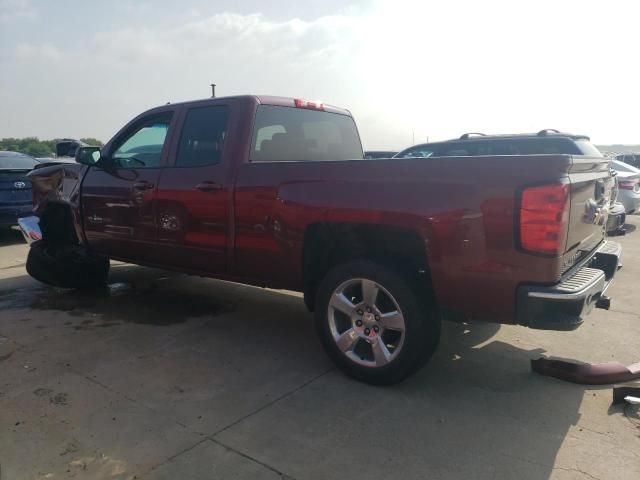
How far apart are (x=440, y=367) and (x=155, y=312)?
2.79 metres

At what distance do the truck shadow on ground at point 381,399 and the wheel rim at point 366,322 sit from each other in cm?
23

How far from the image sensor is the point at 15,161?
9.02m

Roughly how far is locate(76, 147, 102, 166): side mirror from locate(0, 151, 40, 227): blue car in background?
4.27 m

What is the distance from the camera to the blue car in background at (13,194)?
27.4ft

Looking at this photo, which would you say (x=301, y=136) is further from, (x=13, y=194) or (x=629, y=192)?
(x=629, y=192)

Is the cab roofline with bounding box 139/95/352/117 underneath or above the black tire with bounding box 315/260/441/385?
above

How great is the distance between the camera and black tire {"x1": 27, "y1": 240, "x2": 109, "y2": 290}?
17.7 feet

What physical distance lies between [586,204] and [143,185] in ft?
11.6

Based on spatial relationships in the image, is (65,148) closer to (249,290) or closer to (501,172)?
(249,290)

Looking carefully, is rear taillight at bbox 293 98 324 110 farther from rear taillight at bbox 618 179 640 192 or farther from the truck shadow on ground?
rear taillight at bbox 618 179 640 192

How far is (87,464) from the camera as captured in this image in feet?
8.16

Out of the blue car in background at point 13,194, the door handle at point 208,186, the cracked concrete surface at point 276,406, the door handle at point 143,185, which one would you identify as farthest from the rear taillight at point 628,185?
the blue car in background at point 13,194

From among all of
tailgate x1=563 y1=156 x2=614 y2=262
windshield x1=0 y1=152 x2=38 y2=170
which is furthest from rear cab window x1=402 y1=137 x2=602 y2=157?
windshield x1=0 y1=152 x2=38 y2=170

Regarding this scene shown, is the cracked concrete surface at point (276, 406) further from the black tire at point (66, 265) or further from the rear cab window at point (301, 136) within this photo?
the rear cab window at point (301, 136)
